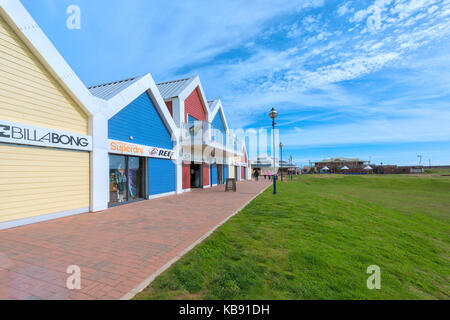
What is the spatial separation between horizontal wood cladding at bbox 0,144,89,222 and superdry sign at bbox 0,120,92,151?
22cm

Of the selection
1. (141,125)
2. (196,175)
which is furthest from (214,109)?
(141,125)

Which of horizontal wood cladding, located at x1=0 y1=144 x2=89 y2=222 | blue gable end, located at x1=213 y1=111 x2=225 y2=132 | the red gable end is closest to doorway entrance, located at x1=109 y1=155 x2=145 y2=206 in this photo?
horizontal wood cladding, located at x1=0 y1=144 x2=89 y2=222

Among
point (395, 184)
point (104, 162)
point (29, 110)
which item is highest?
point (29, 110)

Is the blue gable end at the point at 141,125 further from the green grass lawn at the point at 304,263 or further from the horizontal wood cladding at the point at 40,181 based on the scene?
the green grass lawn at the point at 304,263

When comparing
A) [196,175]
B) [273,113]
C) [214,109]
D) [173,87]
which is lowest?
[196,175]

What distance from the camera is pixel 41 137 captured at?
6309 millimetres

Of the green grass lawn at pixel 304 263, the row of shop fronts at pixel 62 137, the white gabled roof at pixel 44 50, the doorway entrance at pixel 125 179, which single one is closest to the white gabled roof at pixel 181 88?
the row of shop fronts at pixel 62 137

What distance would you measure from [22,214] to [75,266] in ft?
13.7

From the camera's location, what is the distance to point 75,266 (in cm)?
339

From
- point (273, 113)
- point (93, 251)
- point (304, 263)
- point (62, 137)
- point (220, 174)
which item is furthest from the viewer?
point (220, 174)

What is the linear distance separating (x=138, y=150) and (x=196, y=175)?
28.2 ft

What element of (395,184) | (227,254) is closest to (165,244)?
(227,254)

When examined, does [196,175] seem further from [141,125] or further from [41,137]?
[41,137]
